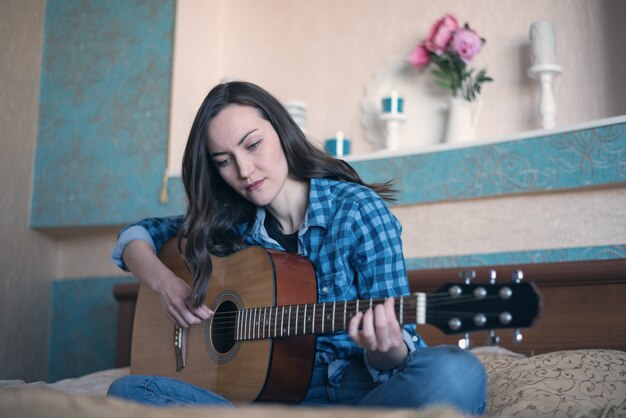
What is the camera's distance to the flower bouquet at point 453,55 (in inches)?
101

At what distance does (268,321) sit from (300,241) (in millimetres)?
250

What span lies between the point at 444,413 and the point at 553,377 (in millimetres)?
879

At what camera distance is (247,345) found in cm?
155

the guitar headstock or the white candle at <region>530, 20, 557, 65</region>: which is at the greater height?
the white candle at <region>530, 20, 557, 65</region>

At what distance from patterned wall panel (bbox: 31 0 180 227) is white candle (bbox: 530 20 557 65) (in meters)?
1.43

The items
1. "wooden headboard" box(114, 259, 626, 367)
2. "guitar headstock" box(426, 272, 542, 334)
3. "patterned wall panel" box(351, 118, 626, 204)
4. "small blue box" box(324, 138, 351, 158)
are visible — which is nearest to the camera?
"guitar headstock" box(426, 272, 542, 334)

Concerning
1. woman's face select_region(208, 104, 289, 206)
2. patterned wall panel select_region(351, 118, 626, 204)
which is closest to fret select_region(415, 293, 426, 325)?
woman's face select_region(208, 104, 289, 206)

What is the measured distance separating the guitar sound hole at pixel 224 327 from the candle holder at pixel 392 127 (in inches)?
47.8

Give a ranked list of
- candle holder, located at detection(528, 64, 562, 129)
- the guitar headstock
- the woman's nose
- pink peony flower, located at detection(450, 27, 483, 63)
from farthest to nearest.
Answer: pink peony flower, located at detection(450, 27, 483, 63) → candle holder, located at detection(528, 64, 562, 129) → the woman's nose → the guitar headstock

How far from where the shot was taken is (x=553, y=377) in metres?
1.60

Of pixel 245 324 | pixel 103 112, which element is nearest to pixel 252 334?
pixel 245 324

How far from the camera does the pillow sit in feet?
4.78

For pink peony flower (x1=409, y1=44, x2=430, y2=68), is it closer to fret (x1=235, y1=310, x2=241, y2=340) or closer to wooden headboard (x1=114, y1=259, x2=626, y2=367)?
wooden headboard (x1=114, y1=259, x2=626, y2=367)

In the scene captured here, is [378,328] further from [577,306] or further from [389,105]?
[389,105]
